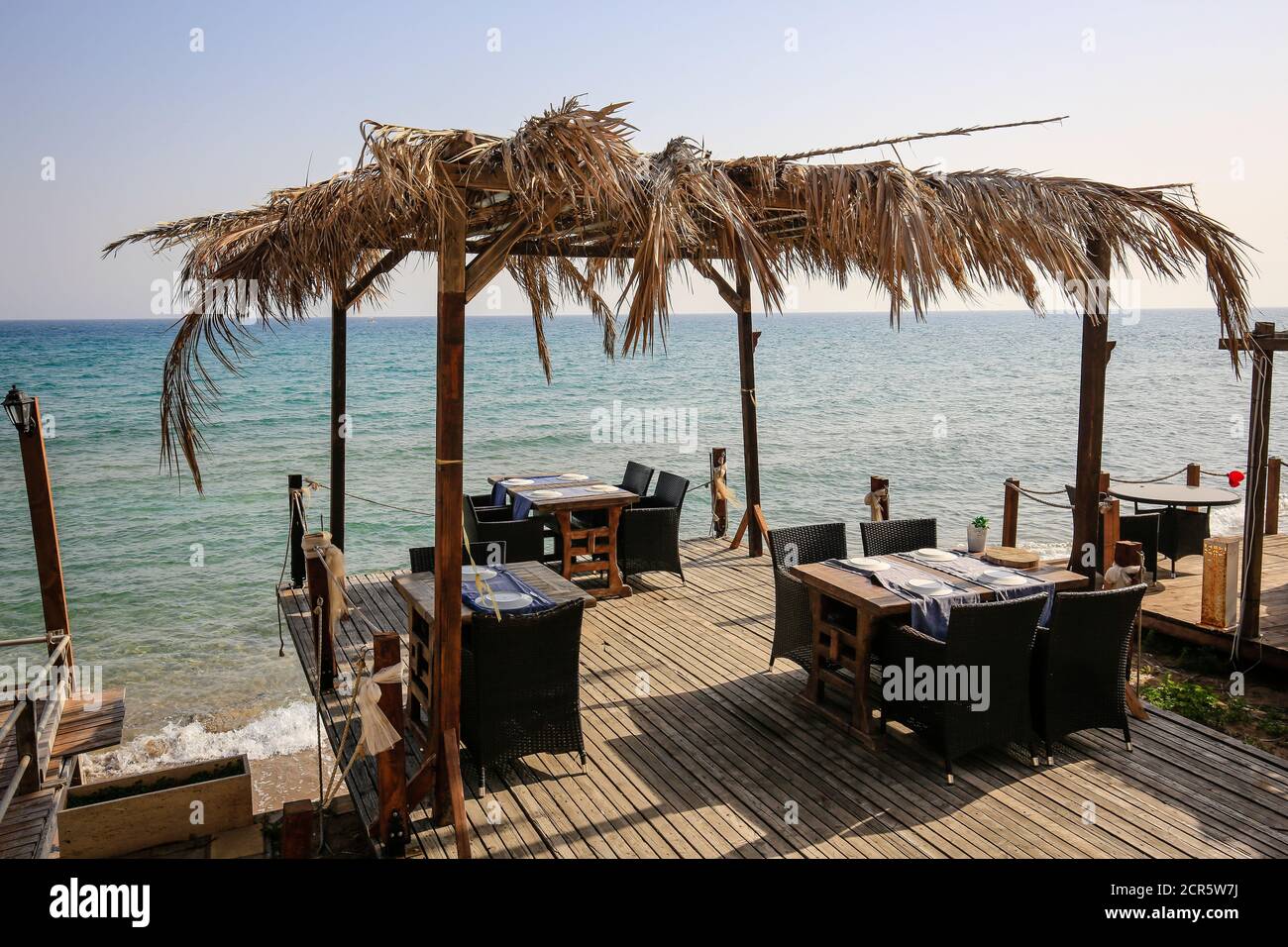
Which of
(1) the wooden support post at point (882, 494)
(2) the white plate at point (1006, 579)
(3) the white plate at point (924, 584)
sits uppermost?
(1) the wooden support post at point (882, 494)

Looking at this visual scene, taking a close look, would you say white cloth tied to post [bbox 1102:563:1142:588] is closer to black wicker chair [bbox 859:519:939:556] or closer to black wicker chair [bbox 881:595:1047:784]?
black wicker chair [bbox 881:595:1047:784]

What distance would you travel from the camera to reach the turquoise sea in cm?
1171

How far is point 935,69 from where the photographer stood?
12797 mm

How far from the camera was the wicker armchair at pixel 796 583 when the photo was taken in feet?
16.7

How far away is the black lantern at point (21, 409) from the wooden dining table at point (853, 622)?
181 inches

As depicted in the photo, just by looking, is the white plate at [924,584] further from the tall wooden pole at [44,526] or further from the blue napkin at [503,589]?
the tall wooden pole at [44,526]

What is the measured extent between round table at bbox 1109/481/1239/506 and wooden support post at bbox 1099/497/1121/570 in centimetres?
261

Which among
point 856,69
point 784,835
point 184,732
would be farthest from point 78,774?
point 856,69

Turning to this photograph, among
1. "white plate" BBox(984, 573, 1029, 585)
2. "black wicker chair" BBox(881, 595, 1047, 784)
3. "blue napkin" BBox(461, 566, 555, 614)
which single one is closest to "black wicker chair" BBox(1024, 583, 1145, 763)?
"black wicker chair" BBox(881, 595, 1047, 784)

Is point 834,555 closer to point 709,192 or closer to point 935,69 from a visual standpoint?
point 709,192

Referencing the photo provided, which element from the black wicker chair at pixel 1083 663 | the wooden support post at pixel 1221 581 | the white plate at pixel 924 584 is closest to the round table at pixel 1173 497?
the wooden support post at pixel 1221 581

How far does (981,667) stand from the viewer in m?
4.11

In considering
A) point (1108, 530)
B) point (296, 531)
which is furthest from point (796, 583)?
point (296, 531)

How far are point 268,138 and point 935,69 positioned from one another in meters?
27.0
